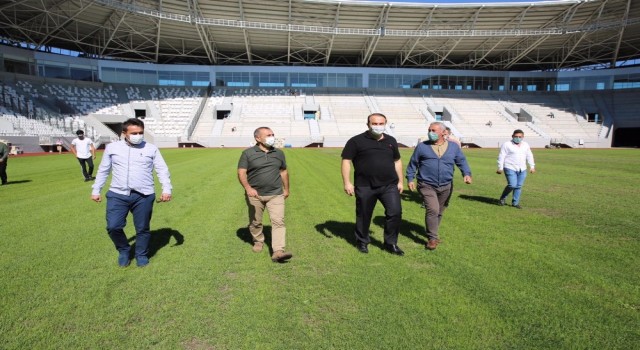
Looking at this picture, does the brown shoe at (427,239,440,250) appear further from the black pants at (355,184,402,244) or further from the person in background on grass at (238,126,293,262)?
the person in background on grass at (238,126,293,262)

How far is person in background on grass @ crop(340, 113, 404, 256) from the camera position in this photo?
16.3 feet

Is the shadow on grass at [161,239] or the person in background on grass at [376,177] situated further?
the shadow on grass at [161,239]

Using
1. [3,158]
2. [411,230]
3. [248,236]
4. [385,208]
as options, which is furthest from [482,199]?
[3,158]

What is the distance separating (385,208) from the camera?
501cm

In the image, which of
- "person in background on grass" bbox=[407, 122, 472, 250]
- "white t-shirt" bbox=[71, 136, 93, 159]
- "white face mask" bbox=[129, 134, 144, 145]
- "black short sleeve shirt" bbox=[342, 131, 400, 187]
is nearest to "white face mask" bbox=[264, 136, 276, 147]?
"black short sleeve shirt" bbox=[342, 131, 400, 187]

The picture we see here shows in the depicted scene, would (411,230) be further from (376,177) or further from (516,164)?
(516,164)

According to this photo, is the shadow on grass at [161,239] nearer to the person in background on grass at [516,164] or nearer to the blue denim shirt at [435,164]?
the blue denim shirt at [435,164]

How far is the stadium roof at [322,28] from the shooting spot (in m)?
39.4

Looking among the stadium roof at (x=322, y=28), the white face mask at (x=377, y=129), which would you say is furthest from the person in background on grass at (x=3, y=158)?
the stadium roof at (x=322, y=28)

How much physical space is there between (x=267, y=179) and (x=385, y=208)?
69.5 inches

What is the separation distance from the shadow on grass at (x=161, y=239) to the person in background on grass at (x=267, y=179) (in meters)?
1.71

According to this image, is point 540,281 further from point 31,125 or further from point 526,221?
point 31,125

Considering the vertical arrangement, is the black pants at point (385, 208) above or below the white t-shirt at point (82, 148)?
below

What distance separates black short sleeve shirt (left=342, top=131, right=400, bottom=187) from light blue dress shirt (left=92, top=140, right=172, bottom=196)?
103 inches
